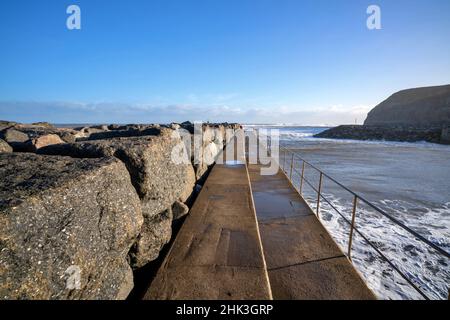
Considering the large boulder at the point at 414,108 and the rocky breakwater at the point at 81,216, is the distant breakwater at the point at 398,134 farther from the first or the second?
the large boulder at the point at 414,108

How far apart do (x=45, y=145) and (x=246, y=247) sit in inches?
87.5

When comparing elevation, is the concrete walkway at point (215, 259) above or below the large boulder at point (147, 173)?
below

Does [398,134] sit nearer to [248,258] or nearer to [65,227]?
[248,258]

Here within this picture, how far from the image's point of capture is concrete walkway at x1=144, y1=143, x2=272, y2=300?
1762 mm

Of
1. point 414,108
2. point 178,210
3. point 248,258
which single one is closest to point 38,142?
point 178,210

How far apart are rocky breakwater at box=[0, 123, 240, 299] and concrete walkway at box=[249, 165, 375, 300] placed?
1451 millimetres

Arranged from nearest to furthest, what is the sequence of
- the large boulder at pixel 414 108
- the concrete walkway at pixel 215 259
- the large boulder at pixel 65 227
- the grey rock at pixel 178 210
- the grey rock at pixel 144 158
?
1. the large boulder at pixel 65 227
2. the concrete walkway at pixel 215 259
3. the grey rock at pixel 144 158
4. the grey rock at pixel 178 210
5. the large boulder at pixel 414 108

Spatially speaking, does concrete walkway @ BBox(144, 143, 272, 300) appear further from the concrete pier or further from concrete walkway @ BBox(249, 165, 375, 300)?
concrete walkway @ BBox(249, 165, 375, 300)

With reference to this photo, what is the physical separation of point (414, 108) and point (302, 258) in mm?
114180

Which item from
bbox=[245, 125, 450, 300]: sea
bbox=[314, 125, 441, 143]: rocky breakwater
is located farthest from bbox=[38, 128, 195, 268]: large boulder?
bbox=[314, 125, 441, 143]: rocky breakwater

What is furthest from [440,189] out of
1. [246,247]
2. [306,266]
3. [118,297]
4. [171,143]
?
[118,297]

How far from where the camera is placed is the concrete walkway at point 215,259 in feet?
5.78

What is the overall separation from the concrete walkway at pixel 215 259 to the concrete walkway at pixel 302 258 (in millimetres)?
476

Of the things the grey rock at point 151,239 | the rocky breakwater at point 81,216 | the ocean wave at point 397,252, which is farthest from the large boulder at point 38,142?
the ocean wave at point 397,252
